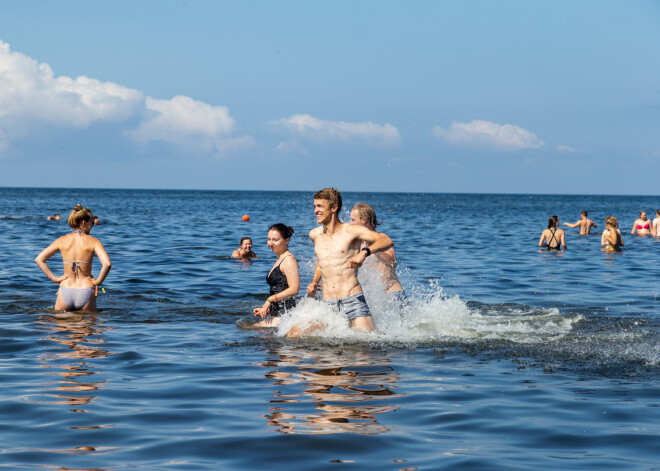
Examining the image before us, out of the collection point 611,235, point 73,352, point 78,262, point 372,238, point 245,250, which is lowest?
point 73,352

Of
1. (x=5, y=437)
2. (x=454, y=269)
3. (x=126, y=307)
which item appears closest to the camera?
(x=5, y=437)

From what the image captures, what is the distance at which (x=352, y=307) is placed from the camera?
8.67m

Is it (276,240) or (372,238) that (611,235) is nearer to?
(276,240)

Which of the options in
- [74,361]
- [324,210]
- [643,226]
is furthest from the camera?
[643,226]

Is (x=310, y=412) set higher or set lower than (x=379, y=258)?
lower

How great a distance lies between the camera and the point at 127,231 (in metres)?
32.3

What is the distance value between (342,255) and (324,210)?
0.58 m

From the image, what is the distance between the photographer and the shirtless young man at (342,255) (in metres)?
8.57

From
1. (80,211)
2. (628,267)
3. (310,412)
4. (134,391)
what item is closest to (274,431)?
(310,412)

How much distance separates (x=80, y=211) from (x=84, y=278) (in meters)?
1.00

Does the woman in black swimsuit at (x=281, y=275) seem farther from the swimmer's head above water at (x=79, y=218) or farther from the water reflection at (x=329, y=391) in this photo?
the swimmer's head above water at (x=79, y=218)

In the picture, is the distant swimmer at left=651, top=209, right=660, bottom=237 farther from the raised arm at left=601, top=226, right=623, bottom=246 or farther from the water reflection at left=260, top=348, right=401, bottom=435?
the water reflection at left=260, top=348, right=401, bottom=435

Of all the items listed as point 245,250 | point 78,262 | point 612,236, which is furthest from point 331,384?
point 612,236

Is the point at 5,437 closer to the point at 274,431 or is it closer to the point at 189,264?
the point at 274,431
